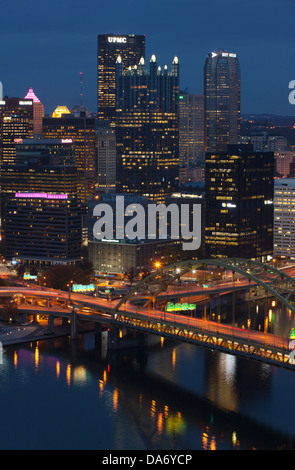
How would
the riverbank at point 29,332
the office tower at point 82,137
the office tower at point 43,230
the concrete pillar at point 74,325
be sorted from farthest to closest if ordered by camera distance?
the office tower at point 82,137 → the office tower at point 43,230 → the concrete pillar at point 74,325 → the riverbank at point 29,332

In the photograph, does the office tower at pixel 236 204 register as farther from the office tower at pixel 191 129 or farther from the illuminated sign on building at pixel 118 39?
the office tower at pixel 191 129

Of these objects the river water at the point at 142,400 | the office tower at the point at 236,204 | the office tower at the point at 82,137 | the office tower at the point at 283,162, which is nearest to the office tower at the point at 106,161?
the office tower at the point at 82,137

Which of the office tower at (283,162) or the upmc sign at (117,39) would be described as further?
the upmc sign at (117,39)

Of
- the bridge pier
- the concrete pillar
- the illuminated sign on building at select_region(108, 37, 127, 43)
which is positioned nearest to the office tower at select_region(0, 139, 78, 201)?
the concrete pillar

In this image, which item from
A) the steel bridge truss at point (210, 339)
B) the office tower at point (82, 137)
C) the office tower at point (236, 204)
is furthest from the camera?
the office tower at point (82, 137)

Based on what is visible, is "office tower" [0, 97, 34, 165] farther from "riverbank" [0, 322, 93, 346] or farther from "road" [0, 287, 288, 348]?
"riverbank" [0, 322, 93, 346]
